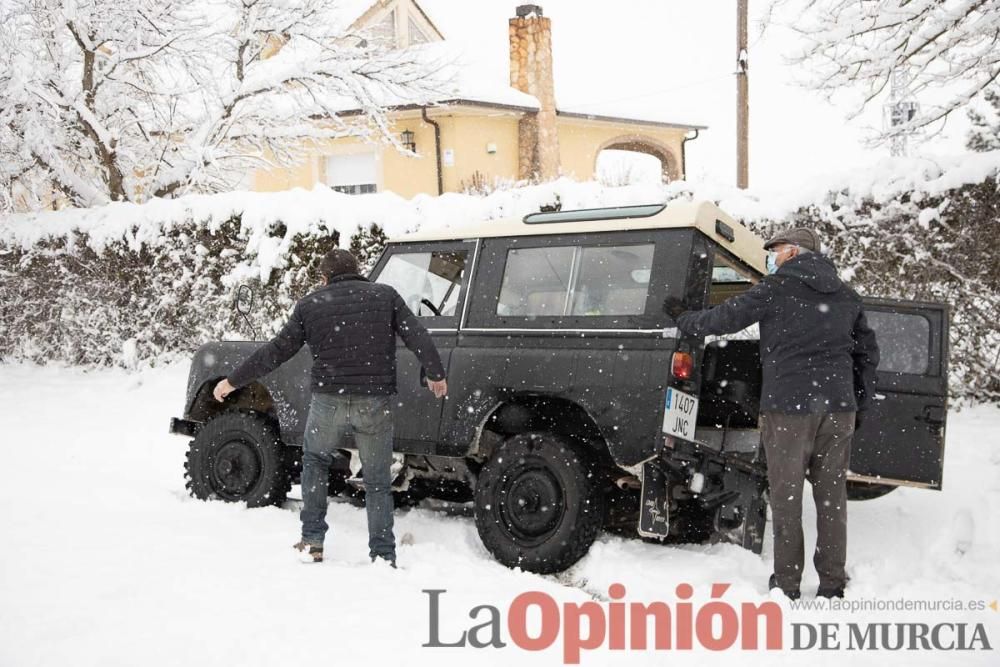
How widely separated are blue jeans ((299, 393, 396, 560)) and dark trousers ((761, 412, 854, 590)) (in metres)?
2.08

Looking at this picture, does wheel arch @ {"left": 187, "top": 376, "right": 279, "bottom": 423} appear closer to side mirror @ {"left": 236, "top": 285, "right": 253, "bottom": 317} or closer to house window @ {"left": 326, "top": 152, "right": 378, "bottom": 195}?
side mirror @ {"left": 236, "top": 285, "right": 253, "bottom": 317}

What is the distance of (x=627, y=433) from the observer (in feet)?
14.6

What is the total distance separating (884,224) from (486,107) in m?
13.3

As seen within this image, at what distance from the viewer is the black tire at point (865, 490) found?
16.8ft

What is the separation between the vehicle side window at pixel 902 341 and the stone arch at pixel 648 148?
774 inches

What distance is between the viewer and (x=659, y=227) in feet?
15.3

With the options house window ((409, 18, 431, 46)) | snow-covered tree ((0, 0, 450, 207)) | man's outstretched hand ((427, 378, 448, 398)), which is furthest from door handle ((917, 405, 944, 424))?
house window ((409, 18, 431, 46))

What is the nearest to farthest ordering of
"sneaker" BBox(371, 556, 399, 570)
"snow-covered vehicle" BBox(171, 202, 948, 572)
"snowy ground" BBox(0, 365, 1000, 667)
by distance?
"snowy ground" BBox(0, 365, 1000, 667)
"snow-covered vehicle" BBox(171, 202, 948, 572)
"sneaker" BBox(371, 556, 399, 570)

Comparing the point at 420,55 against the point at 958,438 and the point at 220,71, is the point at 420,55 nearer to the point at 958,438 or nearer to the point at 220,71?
the point at 220,71

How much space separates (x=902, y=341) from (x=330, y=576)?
11.3 feet

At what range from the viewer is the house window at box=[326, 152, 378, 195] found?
69.5 ft

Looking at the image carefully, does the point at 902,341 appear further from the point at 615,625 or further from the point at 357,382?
the point at 357,382

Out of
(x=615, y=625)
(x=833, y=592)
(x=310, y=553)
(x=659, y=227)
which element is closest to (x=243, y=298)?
(x=310, y=553)

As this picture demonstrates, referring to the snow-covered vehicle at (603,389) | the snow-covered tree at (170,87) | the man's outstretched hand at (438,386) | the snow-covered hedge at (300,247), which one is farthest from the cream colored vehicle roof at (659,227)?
the snow-covered tree at (170,87)
